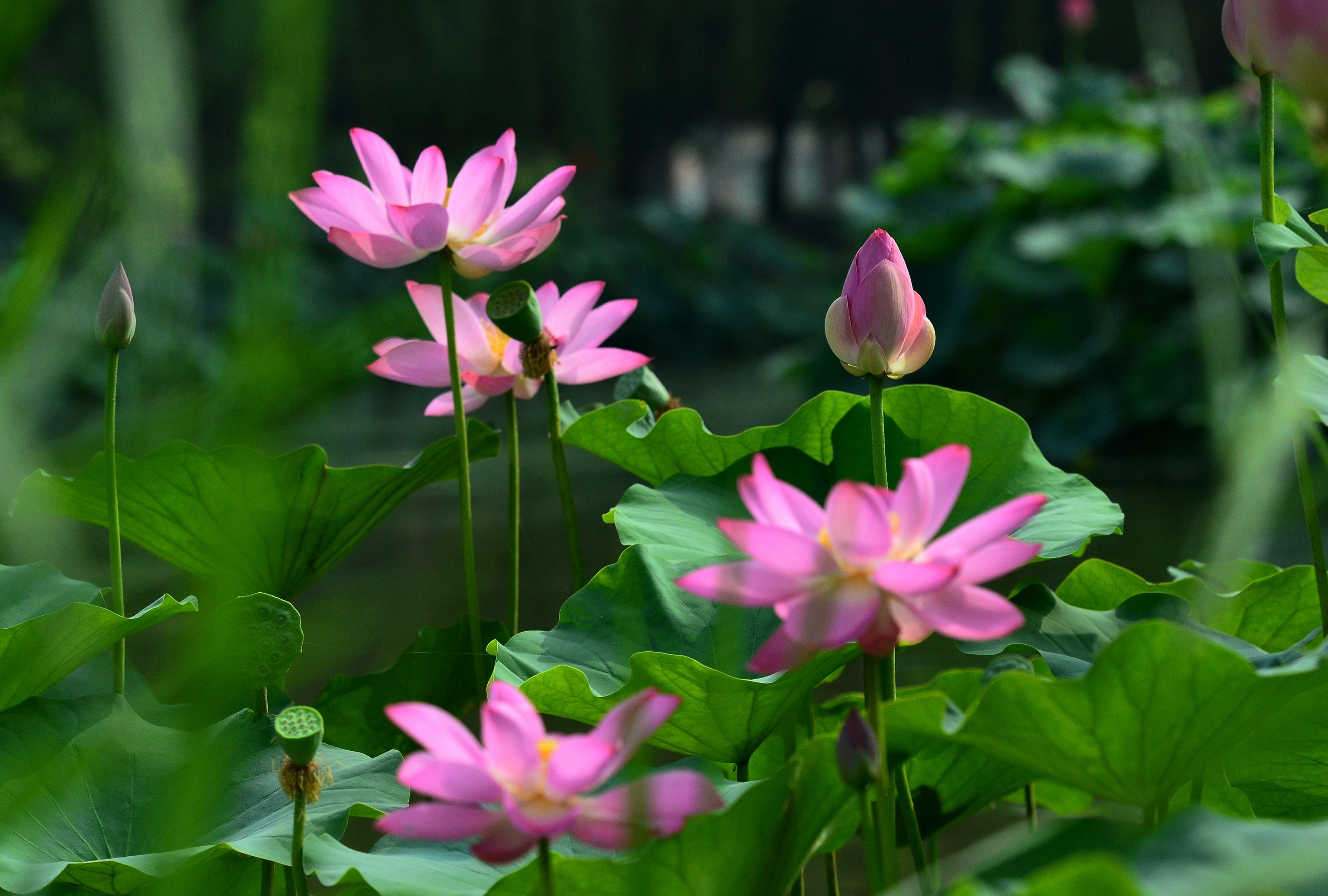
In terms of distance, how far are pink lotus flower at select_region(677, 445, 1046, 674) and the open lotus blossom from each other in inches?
12.7

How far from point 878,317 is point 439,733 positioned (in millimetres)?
263

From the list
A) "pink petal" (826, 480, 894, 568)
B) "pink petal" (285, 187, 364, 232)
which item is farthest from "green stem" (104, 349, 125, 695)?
"pink petal" (826, 480, 894, 568)

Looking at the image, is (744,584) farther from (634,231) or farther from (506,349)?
(634,231)

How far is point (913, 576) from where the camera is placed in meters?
0.30

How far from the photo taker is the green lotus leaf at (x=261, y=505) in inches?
25.2

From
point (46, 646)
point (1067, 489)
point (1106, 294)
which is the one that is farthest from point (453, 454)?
point (1106, 294)

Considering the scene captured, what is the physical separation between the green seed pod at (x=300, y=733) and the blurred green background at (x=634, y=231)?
47 mm

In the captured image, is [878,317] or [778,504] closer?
[778,504]

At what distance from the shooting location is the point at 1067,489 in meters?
0.63

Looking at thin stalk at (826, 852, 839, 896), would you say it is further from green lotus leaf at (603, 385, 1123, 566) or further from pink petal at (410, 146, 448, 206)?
pink petal at (410, 146, 448, 206)

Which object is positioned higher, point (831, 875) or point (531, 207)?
point (531, 207)

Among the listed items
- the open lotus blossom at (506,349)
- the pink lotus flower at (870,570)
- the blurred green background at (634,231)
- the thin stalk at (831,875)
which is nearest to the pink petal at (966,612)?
the pink lotus flower at (870,570)

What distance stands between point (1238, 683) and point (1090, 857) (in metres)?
0.15

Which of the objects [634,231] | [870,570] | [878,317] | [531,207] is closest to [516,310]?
[531,207]
